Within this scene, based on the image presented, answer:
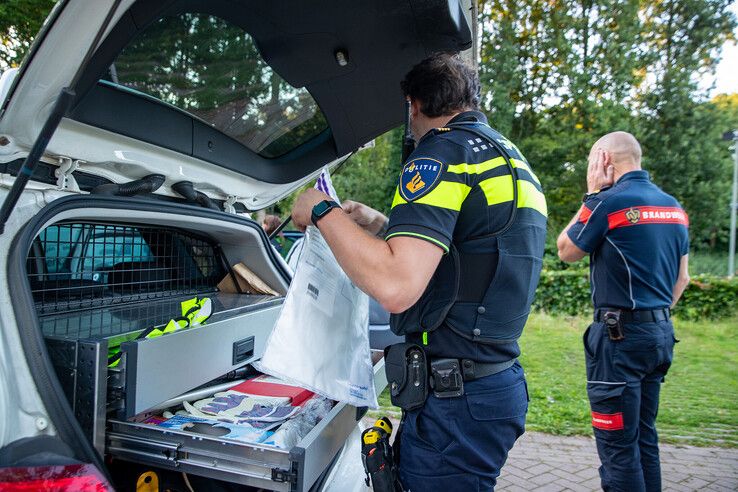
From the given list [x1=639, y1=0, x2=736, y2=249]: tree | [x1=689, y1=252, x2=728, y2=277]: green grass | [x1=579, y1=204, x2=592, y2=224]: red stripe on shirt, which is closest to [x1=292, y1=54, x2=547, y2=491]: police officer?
[x1=579, y1=204, x2=592, y2=224]: red stripe on shirt

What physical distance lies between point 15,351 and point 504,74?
17064mm

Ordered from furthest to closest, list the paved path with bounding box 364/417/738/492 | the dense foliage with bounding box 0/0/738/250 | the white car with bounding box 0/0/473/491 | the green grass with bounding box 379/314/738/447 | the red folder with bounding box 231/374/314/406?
the dense foliage with bounding box 0/0/738/250 < the green grass with bounding box 379/314/738/447 < the paved path with bounding box 364/417/738/492 < the red folder with bounding box 231/374/314/406 < the white car with bounding box 0/0/473/491

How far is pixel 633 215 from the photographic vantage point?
2.93 m

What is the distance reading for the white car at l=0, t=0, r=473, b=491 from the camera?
48.4 inches

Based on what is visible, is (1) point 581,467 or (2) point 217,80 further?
(1) point 581,467

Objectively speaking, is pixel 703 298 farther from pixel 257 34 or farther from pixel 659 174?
pixel 257 34

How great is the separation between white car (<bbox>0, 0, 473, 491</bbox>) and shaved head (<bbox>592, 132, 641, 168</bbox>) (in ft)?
5.44

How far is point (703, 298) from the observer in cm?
940

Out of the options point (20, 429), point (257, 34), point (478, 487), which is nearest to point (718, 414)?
point (478, 487)

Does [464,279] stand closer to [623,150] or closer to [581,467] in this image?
[623,150]

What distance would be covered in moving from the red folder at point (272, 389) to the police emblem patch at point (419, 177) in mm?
862

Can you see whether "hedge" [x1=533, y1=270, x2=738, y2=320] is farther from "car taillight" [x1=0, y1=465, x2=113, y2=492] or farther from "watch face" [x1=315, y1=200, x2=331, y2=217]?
A: "car taillight" [x1=0, y1=465, x2=113, y2=492]

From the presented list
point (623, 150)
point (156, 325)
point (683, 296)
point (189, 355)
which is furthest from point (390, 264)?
point (683, 296)

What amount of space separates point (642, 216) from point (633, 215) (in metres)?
0.05
